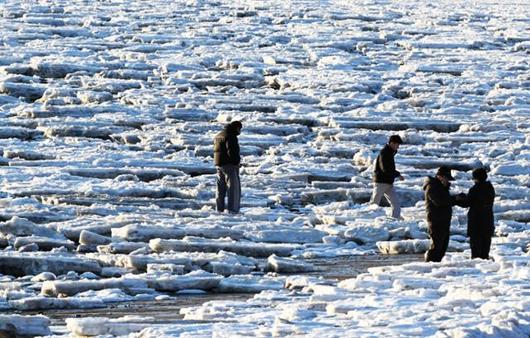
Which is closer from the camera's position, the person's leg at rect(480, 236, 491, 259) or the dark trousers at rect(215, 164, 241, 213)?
the person's leg at rect(480, 236, 491, 259)

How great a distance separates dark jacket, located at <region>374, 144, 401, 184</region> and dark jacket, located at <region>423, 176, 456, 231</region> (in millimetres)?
3061

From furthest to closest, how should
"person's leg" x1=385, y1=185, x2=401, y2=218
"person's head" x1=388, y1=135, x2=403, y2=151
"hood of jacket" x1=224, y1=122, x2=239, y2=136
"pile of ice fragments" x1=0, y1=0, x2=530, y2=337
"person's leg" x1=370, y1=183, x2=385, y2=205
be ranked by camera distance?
"person's leg" x1=370, y1=183, x2=385, y2=205
"person's leg" x1=385, y1=185, x2=401, y2=218
"hood of jacket" x1=224, y1=122, x2=239, y2=136
"person's head" x1=388, y1=135, x2=403, y2=151
"pile of ice fragments" x1=0, y1=0, x2=530, y2=337

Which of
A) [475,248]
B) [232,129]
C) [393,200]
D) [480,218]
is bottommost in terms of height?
[393,200]

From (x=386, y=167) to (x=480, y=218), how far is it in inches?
128

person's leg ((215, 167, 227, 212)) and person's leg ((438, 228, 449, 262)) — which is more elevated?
person's leg ((438, 228, 449, 262))

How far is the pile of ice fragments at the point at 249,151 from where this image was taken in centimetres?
1227

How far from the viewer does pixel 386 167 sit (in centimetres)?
1716

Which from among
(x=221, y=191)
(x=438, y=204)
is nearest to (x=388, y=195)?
(x=221, y=191)

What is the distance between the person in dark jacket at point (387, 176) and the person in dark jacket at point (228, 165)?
1697 mm

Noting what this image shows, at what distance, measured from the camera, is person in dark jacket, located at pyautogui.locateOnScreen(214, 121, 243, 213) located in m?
17.0

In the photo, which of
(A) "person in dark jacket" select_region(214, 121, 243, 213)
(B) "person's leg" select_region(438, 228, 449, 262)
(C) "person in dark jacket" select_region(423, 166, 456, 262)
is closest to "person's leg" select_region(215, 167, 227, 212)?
(A) "person in dark jacket" select_region(214, 121, 243, 213)

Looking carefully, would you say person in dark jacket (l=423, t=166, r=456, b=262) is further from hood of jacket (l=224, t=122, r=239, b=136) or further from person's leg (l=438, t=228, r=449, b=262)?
hood of jacket (l=224, t=122, r=239, b=136)

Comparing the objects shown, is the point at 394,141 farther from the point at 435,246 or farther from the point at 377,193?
the point at 435,246

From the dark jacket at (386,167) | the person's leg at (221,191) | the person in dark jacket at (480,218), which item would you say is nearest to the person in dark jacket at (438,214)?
the person in dark jacket at (480,218)
